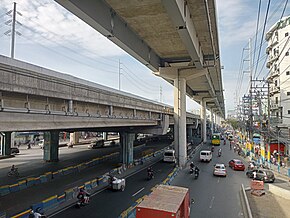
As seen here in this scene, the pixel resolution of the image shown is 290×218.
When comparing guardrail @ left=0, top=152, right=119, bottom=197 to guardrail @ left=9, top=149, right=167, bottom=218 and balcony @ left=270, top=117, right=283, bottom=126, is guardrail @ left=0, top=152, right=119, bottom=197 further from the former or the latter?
balcony @ left=270, top=117, right=283, bottom=126

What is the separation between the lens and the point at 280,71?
156 ft

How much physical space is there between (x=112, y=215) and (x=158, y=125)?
Answer: 19.3 meters

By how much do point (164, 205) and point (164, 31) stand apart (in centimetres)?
1677

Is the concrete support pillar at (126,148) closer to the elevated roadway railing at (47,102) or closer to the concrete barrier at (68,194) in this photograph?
the elevated roadway railing at (47,102)

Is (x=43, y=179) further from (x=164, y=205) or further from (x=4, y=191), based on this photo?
(x=164, y=205)

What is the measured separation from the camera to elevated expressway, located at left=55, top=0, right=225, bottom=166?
15586mm

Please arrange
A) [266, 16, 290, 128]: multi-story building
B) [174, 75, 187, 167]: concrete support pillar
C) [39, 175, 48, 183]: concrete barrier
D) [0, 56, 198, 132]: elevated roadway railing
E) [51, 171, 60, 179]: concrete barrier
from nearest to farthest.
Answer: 1. [0, 56, 198, 132]: elevated roadway railing
2. [39, 175, 48, 183]: concrete barrier
3. [51, 171, 60, 179]: concrete barrier
4. [174, 75, 187, 167]: concrete support pillar
5. [266, 16, 290, 128]: multi-story building

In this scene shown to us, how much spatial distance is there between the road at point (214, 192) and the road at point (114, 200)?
11.0ft

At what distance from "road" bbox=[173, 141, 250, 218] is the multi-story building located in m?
21.7

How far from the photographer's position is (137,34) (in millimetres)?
23312

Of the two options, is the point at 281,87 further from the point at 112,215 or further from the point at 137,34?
the point at 112,215

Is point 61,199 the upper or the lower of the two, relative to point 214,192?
upper

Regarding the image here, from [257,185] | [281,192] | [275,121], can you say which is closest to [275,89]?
[275,121]

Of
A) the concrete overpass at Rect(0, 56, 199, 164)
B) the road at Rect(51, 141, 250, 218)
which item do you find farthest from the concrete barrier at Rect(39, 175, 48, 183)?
the concrete overpass at Rect(0, 56, 199, 164)
